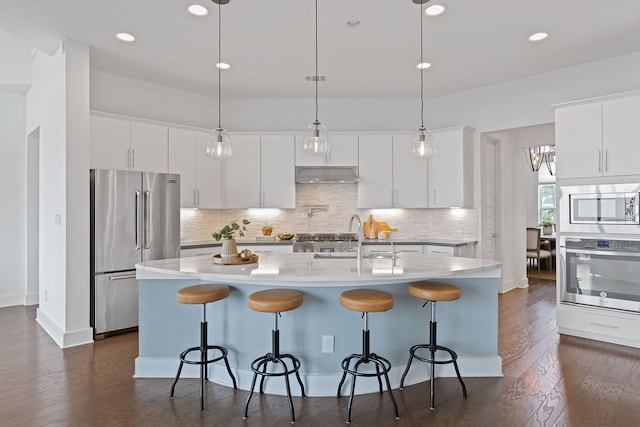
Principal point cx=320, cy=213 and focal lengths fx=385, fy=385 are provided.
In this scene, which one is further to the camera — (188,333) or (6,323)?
(6,323)

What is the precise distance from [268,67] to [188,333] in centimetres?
316

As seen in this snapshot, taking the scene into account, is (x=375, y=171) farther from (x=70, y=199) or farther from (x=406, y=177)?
(x=70, y=199)

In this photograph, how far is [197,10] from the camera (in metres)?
3.29

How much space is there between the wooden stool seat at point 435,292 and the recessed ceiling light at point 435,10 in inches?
90.5

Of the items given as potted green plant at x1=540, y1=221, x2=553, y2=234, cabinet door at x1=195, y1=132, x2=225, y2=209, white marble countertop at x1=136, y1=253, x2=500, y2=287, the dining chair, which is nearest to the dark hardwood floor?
white marble countertop at x1=136, y1=253, x2=500, y2=287

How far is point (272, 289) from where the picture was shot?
2781mm

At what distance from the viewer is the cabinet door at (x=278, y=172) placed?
5621 millimetres

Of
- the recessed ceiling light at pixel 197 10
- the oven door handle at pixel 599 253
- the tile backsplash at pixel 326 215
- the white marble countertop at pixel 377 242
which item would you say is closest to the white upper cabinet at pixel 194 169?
the tile backsplash at pixel 326 215

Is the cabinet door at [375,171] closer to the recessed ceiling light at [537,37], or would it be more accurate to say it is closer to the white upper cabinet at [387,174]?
the white upper cabinet at [387,174]

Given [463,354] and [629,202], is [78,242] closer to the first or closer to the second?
[463,354]

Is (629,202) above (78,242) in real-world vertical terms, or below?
above

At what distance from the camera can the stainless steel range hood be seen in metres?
5.53

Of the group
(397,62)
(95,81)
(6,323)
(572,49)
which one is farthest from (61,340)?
(572,49)

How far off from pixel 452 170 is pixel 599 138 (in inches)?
71.3
